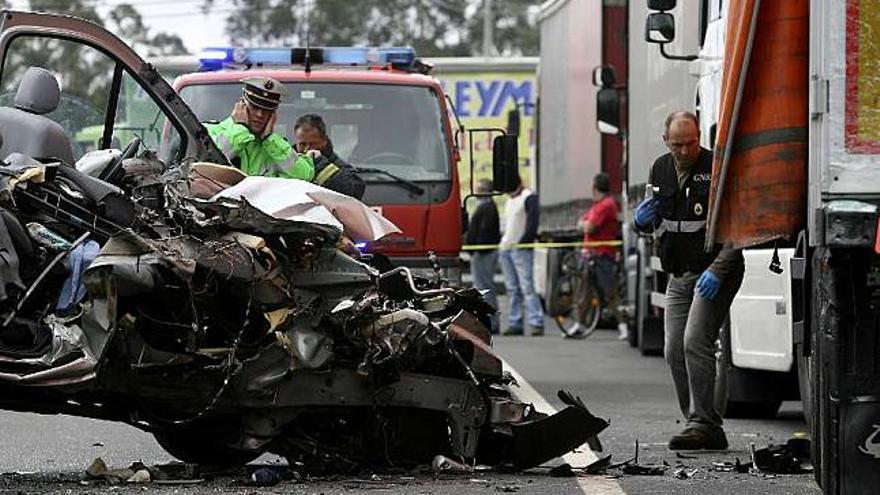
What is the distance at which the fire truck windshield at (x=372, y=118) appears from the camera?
571 inches

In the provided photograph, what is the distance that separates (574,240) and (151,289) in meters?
17.8

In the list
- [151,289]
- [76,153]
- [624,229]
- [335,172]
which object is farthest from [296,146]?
[624,229]

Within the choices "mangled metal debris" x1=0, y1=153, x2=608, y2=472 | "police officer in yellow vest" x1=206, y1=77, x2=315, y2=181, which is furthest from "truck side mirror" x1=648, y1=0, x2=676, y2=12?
"mangled metal debris" x1=0, y1=153, x2=608, y2=472

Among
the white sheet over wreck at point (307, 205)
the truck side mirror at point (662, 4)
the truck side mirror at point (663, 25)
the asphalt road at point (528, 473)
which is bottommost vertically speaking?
the asphalt road at point (528, 473)

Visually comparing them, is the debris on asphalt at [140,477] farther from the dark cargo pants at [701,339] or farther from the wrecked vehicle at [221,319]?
the dark cargo pants at [701,339]

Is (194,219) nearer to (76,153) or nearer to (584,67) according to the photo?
(76,153)

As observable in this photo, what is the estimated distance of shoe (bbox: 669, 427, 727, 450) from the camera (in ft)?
36.6

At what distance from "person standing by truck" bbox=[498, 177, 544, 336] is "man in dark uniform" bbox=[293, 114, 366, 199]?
36.4ft

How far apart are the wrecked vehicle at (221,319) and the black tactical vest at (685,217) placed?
1785 mm

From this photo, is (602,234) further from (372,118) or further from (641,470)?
(641,470)

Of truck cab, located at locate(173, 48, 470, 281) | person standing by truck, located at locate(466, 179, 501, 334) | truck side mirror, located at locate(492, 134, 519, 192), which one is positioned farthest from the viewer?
person standing by truck, located at locate(466, 179, 501, 334)

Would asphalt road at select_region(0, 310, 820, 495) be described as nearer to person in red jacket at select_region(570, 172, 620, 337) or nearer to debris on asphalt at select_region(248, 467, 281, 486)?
debris on asphalt at select_region(248, 467, 281, 486)

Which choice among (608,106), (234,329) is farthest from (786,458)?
(608,106)

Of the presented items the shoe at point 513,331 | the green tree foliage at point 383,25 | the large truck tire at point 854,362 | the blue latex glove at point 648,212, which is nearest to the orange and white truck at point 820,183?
the large truck tire at point 854,362
